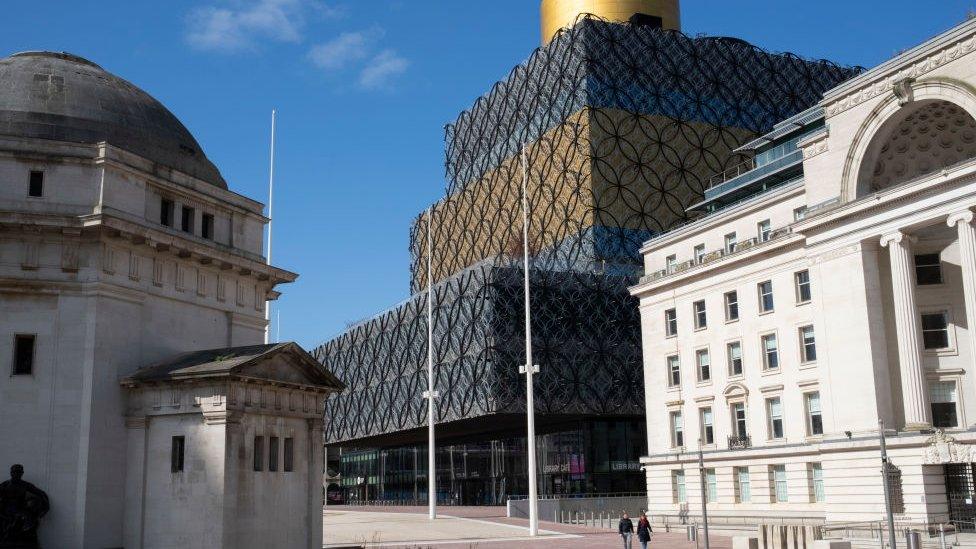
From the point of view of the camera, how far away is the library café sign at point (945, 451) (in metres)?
47.0

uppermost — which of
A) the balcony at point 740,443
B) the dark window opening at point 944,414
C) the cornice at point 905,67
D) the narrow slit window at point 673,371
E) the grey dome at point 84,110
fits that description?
the cornice at point 905,67

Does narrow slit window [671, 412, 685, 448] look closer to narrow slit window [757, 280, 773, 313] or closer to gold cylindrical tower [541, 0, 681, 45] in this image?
narrow slit window [757, 280, 773, 313]

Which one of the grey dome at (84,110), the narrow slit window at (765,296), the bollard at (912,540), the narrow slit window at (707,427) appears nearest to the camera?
the bollard at (912,540)

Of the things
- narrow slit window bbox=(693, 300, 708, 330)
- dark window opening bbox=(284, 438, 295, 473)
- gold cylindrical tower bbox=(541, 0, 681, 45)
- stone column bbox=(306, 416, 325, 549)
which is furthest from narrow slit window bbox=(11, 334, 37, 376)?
gold cylindrical tower bbox=(541, 0, 681, 45)

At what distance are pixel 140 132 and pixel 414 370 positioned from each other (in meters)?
61.8

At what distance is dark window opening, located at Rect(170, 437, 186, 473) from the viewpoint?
36.9m

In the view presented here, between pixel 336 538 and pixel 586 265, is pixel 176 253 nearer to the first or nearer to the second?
pixel 336 538

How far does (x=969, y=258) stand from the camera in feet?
157

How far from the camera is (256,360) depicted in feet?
122

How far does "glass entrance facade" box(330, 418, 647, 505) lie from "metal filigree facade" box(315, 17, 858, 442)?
17.5 feet

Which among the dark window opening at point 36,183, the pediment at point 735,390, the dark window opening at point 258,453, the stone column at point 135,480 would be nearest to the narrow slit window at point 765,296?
the pediment at point 735,390

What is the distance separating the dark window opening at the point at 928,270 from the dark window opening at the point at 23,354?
44.2 metres

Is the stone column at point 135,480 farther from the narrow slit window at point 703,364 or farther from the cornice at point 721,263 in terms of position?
the narrow slit window at point 703,364

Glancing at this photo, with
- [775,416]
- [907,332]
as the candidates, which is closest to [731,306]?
[775,416]
